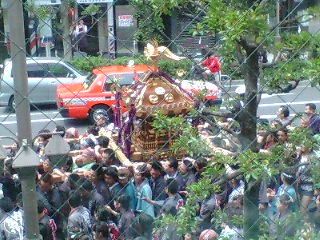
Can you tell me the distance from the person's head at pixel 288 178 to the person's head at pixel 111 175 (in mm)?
A: 1901

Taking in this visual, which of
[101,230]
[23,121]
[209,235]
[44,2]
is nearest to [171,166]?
[101,230]

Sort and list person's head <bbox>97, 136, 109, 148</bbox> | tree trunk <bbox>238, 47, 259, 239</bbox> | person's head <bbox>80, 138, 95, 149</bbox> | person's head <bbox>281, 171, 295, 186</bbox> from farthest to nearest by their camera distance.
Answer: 1. person's head <bbox>80, 138, 95, 149</bbox>
2. person's head <bbox>97, 136, 109, 148</bbox>
3. person's head <bbox>281, 171, 295, 186</bbox>
4. tree trunk <bbox>238, 47, 259, 239</bbox>

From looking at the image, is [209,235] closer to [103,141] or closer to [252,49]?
[252,49]

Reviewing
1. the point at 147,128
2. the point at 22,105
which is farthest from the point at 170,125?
the point at 147,128

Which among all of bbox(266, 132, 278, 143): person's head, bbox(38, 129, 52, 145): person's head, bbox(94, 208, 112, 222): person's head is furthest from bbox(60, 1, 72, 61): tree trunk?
bbox(94, 208, 112, 222): person's head

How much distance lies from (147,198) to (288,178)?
1296mm

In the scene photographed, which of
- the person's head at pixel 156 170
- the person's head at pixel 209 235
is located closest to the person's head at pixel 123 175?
the person's head at pixel 156 170

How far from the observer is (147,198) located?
3.09 metres

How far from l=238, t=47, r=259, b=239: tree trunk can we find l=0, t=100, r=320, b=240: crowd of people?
1.4 inches

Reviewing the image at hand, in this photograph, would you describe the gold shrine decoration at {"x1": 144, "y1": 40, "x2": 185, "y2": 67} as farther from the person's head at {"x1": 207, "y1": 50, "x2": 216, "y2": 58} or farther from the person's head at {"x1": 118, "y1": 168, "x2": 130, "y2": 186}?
the person's head at {"x1": 118, "y1": 168, "x2": 130, "y2": 186}

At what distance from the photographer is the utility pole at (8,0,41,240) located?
1217 millimetres

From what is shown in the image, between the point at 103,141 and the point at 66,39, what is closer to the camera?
the point at 66,39

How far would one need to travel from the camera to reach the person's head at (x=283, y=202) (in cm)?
175

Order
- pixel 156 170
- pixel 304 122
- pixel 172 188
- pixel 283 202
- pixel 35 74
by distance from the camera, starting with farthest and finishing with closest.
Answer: pixel 156 170
pixel 35 74
pixel 172 188
pixel 283 202
pixel 304 122
